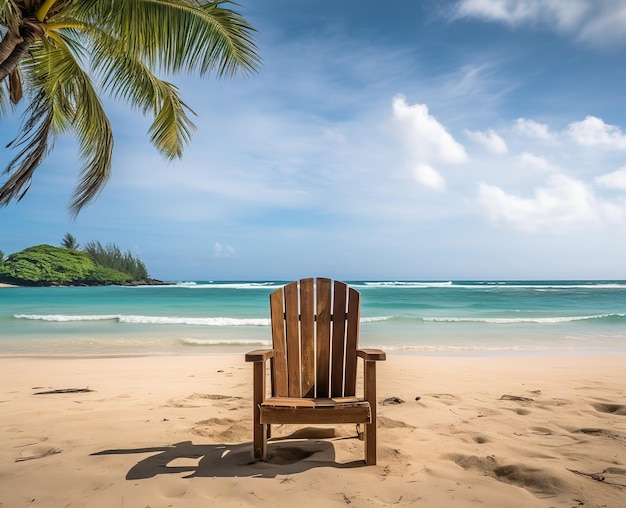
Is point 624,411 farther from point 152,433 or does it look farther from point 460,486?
point 152,433

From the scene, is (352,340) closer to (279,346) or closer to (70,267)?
(279,346)

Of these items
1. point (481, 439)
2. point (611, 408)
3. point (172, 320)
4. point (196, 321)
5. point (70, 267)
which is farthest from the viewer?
point (70, 267)

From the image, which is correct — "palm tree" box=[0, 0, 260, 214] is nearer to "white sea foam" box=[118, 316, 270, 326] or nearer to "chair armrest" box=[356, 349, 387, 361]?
"chair armrest" box=[356, 349, 387, 361]

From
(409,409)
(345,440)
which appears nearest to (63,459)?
(345,440)

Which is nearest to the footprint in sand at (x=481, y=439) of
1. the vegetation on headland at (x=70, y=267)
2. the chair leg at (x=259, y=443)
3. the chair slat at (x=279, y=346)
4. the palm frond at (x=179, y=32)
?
the chair slat at (x=279, y=346)

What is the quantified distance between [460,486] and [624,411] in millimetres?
2306

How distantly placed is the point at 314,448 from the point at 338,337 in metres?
0.73

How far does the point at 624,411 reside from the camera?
12.2 feet

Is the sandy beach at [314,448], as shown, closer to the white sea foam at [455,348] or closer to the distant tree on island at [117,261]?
the white sea foam at [455,348]

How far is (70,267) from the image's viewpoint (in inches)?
1902

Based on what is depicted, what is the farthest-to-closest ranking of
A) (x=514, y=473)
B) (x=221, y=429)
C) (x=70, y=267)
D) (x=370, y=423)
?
1. (x=70, y=267)
2. (x=221, y=429)
3. (x=370, y=423)
4. (x=514, y=473)

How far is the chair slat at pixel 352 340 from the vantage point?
3090 mm

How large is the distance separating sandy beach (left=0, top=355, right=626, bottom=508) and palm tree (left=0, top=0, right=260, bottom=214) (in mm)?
3104

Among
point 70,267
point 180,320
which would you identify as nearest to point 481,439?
point 180,320
